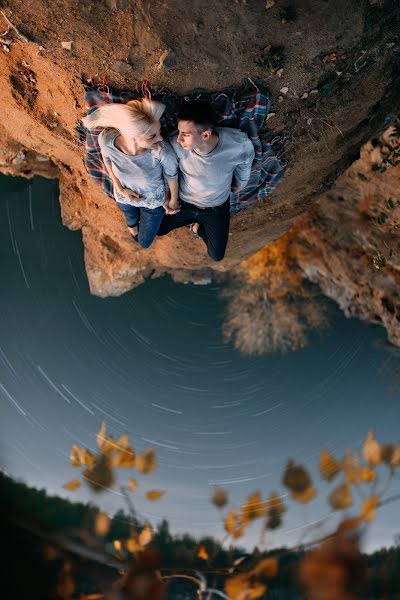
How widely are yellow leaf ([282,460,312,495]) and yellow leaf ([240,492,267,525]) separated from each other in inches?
10.8

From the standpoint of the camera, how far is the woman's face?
1518 mm

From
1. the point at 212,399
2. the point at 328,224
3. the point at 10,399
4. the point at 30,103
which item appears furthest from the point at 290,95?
the point at 10,399

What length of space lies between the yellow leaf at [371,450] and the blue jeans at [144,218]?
2.85 m

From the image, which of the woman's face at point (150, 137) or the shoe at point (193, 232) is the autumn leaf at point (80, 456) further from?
the woman's face at point (150, 137)

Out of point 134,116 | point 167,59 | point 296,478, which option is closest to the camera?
point 134,116

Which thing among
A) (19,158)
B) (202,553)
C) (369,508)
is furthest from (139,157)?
(369,508)

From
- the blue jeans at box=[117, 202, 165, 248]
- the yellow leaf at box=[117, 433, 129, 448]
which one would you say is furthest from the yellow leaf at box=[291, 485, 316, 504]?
the blue jeans at box=[117, 202, 165, 248]

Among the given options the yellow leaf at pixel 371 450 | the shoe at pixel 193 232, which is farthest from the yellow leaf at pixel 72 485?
the yellow leaf at pixel 371 450

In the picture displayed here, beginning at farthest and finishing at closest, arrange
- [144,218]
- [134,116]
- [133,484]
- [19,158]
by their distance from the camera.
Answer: [133,484] < [19,158] < [144,218] < [134,116]

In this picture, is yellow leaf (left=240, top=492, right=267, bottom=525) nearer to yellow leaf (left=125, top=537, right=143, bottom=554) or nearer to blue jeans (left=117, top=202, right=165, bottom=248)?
yellow leaf (left=125, top=537, right=143, bottom=554)

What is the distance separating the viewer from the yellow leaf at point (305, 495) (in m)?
3.79

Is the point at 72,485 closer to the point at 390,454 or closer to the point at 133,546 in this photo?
the point at 133,546

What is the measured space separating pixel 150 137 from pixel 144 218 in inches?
23.8

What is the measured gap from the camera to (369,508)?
3664 mm
